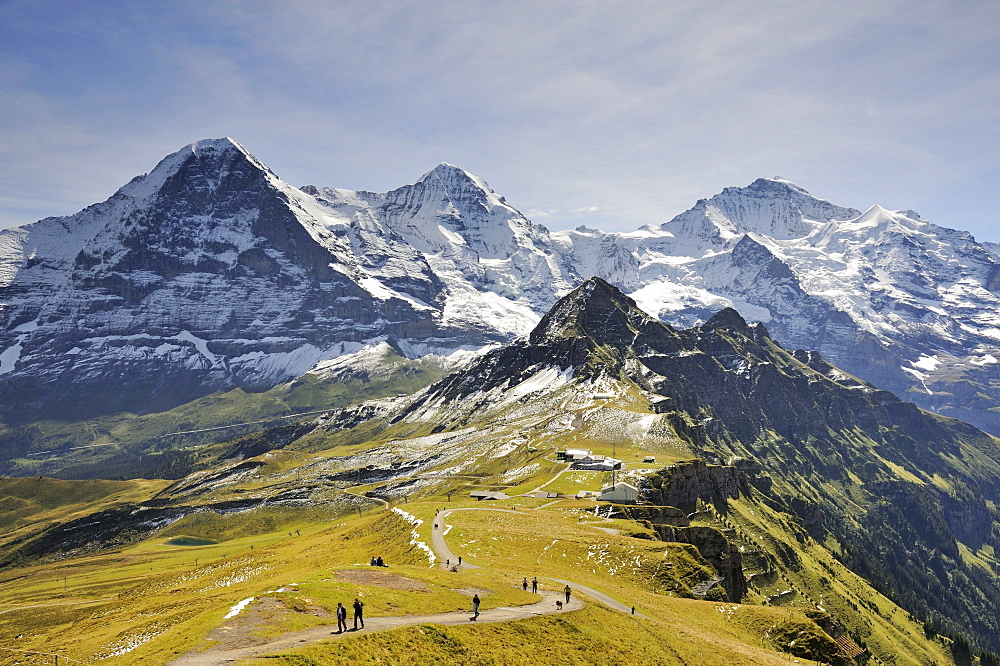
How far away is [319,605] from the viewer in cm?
5031

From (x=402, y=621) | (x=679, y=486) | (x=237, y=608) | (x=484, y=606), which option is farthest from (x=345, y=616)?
(x=679, y=486)

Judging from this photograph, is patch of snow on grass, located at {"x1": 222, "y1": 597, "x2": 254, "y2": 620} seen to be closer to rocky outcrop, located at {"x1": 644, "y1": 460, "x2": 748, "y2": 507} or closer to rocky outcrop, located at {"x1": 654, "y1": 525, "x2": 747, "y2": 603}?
rocky outcrop, located at {"x1": 654, "y1": 525, "x2": 747, "y2": 603}

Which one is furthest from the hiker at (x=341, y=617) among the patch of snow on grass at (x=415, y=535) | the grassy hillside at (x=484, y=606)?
the patch of snow on grass at (x=415, y=535)

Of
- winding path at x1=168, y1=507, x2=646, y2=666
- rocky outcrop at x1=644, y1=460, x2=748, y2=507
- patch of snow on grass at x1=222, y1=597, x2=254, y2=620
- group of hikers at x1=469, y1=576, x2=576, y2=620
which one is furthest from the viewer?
rocky outcrop at x1=644, y1=460, x2=748, y2=507

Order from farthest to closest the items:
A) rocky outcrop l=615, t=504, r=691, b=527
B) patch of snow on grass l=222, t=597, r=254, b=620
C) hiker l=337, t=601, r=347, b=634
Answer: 1. rocky outcrop l=615, t=504, r=691, b=527
2. patch of snow on grass l=222, t=597, r=254, b=620
3. hiker l=337, t=601, r=347, b=634

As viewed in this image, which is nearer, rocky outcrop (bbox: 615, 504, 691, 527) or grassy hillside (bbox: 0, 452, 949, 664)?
grassy hillside (bbox: 0, 452, 949, 664)

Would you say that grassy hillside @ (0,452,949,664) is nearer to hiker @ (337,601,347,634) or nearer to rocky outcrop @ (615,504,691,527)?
hiker @ (337,601,347,634)

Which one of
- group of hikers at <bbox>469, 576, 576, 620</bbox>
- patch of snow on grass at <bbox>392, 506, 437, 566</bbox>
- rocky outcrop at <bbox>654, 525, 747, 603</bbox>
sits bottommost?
rocky outcrop at <bbox>654, 525, 747, 603</bbox>

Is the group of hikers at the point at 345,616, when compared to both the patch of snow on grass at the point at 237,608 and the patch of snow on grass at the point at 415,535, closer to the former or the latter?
the patch of snow on grass at the point at 237,608

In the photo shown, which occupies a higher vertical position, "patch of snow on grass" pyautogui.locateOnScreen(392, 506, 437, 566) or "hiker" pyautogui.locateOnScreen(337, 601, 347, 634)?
"hiker" pyautogui.locateOnScreen(337, 601, 347, 634)

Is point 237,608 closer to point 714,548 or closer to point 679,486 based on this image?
point 714,548

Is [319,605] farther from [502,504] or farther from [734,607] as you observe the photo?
[502,504]

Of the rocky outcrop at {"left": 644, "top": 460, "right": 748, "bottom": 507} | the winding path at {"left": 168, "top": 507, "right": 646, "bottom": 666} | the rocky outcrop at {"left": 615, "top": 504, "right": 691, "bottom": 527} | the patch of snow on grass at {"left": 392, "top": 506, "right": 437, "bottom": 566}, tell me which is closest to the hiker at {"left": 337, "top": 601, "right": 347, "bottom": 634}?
the winding path at {"left": 168, "top": 507, "right": 646, "bottom": 666}

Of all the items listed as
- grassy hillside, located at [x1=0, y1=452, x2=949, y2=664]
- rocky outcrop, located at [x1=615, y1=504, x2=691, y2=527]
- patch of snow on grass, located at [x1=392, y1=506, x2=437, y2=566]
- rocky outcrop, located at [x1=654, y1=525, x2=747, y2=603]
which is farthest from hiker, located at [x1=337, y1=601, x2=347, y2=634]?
rocky outcrop, located at [x1=615, y1=504, x2=691, y2=527]
